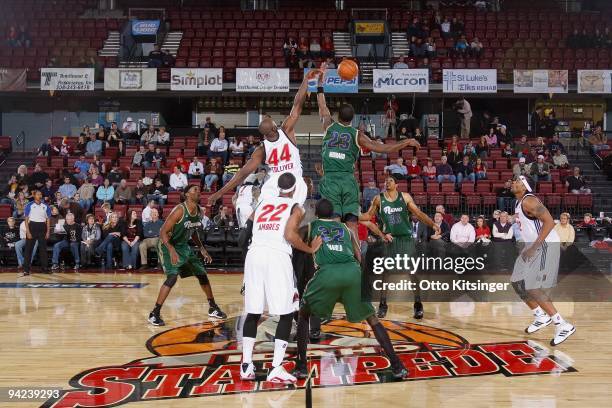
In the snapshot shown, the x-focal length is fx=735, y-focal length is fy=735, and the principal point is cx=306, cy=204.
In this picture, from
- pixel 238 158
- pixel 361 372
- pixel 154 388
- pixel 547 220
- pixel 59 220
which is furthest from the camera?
pixel 238 158

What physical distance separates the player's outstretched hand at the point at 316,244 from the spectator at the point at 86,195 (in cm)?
1157

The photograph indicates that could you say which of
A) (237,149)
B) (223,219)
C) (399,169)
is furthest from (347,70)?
(237,149)

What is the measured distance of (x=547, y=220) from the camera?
766 cm

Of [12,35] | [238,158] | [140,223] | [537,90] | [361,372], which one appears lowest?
[361,372]

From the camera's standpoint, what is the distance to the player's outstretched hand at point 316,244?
6008 millimetres

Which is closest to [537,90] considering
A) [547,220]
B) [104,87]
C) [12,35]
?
[104,87]

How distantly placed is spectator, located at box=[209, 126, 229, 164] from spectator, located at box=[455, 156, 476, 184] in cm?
581

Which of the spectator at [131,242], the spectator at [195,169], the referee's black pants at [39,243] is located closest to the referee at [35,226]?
the referee's black pants at [39,243]

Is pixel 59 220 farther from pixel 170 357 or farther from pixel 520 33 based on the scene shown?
pixel 520 33

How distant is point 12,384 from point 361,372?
302cm

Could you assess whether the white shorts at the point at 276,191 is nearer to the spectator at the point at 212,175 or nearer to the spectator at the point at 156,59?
the spectator at the point at 212,175

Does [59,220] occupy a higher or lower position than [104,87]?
lower

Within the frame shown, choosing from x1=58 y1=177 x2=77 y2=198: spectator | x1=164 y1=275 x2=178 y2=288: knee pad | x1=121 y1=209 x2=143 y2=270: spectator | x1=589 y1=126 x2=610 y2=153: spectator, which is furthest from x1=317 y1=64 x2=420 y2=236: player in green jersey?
x1=589 y1=126 x2=610 y2=153: spectator

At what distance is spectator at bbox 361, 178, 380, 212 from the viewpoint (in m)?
16.0
